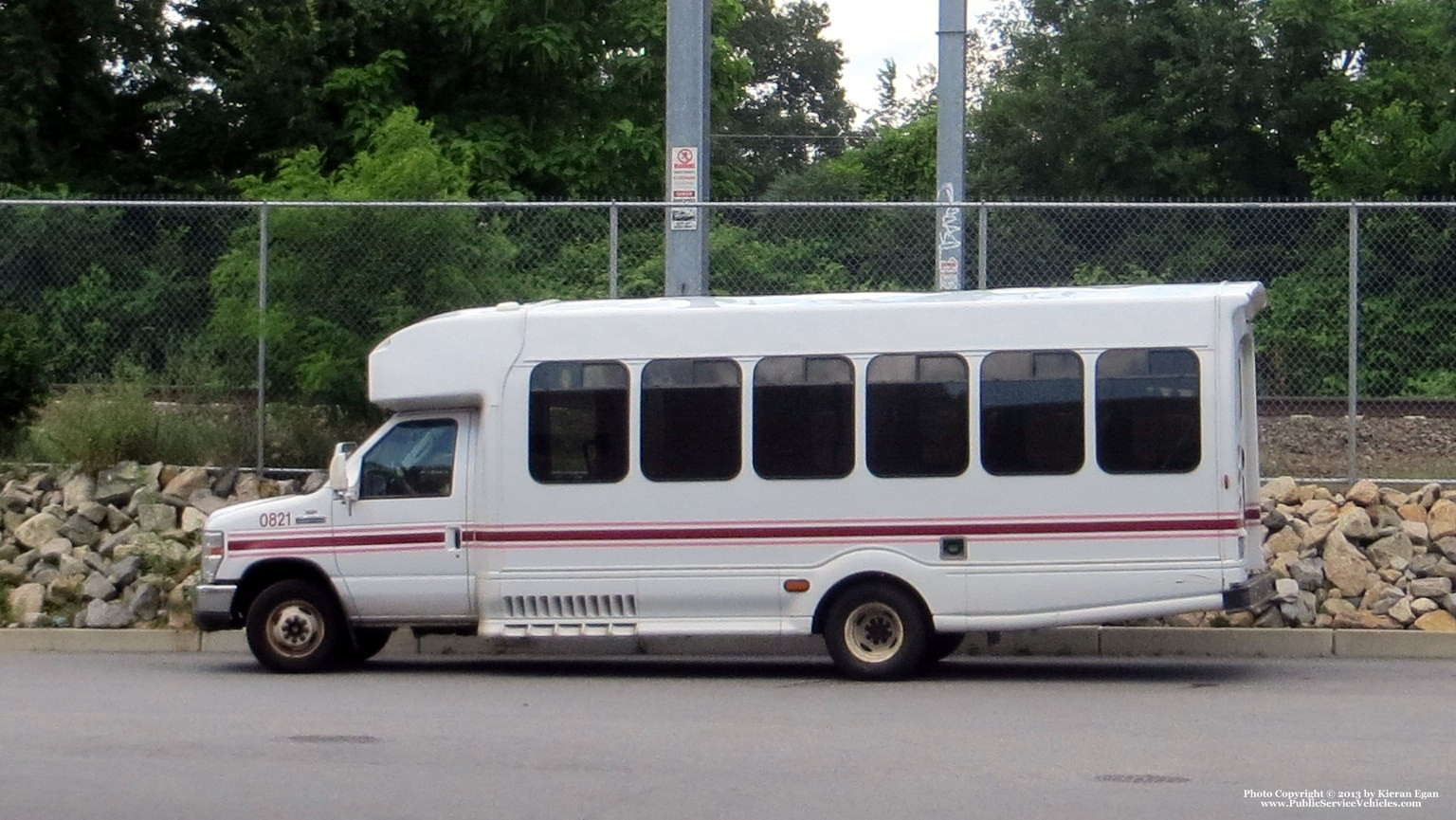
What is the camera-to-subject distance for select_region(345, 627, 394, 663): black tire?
12930 millimetres

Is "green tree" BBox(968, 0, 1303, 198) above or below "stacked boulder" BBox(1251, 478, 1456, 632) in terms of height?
above

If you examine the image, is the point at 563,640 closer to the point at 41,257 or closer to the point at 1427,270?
the point at 41,257

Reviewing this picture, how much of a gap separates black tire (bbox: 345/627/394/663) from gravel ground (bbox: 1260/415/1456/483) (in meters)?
7.51

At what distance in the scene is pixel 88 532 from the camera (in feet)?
51.9

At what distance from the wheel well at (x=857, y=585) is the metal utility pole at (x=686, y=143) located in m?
3.48

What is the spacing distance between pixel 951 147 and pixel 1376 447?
4.40 metres

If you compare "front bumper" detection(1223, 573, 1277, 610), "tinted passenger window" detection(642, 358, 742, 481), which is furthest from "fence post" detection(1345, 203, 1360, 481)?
"tinted passenger window" detection(642, 358, 742, 481)

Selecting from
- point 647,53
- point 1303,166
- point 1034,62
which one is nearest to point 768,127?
point 1034,62

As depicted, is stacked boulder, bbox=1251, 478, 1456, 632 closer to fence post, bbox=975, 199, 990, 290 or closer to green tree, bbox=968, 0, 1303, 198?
fence post, bbox=975, 199, 990, 290

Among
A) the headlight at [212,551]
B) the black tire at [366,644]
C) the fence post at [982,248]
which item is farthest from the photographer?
the fence post at [982,248]

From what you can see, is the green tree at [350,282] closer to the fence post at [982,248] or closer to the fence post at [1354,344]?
the fence post at [982,248]

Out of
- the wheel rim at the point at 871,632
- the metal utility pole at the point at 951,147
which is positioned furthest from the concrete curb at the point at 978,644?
the metal utility pole at the point at 951,147

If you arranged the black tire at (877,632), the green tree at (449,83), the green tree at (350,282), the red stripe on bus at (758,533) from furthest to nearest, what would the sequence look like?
the green tree at (449,83) → the green tree at (350,282) → the black tire at (877,632) → the red stripe on bus at (758,533)

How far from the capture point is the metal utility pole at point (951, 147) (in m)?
15.0
